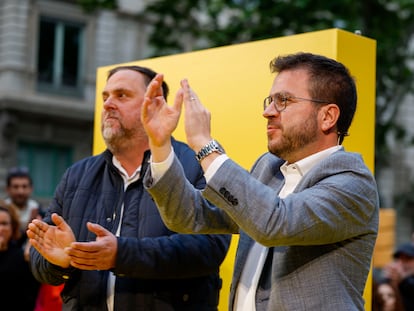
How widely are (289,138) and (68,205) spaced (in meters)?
1.43

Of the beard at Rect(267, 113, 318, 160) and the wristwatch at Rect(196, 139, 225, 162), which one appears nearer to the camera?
the wristwatch at Rect(196, 139, 225, 162)

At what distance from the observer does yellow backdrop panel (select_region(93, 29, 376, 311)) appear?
154 inches

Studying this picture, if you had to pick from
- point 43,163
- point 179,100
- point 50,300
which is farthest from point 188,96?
point 43,163

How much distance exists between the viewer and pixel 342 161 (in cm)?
259

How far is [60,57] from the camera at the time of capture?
19078 mm

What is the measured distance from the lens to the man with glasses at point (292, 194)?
242cm

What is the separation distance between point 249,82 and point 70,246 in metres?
1.56

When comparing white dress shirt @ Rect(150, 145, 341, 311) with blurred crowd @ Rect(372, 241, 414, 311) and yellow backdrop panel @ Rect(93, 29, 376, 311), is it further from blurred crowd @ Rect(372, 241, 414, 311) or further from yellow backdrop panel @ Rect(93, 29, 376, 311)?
blurred crowd @ Rect(372, 241, 414, 311)

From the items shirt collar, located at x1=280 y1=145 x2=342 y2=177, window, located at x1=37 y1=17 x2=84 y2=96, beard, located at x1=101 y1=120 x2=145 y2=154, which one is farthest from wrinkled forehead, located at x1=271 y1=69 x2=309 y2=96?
window, located at x1=37 y1=17 x2=84 y2=96

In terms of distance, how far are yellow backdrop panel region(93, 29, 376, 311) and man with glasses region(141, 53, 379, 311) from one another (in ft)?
3.70

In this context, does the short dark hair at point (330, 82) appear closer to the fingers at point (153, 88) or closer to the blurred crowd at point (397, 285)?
the fingers at point (153, 88)

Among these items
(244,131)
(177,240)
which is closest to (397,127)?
(244,131)

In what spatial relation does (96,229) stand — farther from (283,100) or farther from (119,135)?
(283,100)

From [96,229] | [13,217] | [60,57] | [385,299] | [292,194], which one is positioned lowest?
[385,299]
